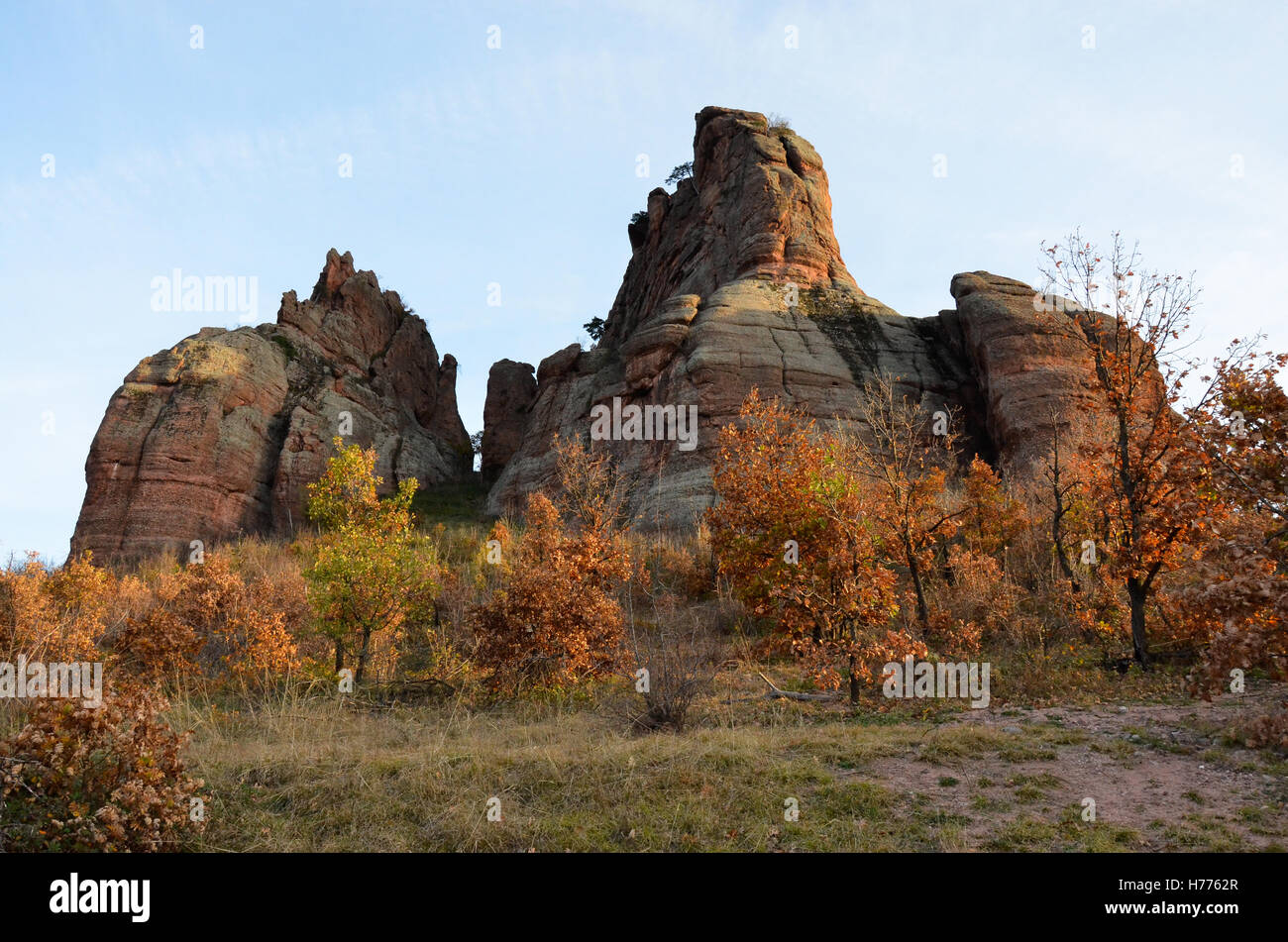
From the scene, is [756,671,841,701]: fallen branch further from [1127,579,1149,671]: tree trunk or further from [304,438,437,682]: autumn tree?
[304,438,437,682]: autumn tree

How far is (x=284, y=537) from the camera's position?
30906 millimetres

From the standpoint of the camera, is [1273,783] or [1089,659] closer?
[1273,783]

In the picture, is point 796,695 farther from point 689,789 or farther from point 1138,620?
point 1138,620

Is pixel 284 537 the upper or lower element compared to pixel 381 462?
lower

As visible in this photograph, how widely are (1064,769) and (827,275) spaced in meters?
30.1

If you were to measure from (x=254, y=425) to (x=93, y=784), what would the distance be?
29.7 meters

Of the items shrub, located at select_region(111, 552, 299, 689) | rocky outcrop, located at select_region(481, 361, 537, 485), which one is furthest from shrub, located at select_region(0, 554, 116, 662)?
rocky outcrop, located at select_region(481, 361, 537, 485)

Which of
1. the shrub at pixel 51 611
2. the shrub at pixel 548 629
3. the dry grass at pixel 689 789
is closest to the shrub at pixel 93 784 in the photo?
the dry grass at pixel 689 789

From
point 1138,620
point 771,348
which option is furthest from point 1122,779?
point 771,348

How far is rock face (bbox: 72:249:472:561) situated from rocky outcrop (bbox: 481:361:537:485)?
7.26 ft
